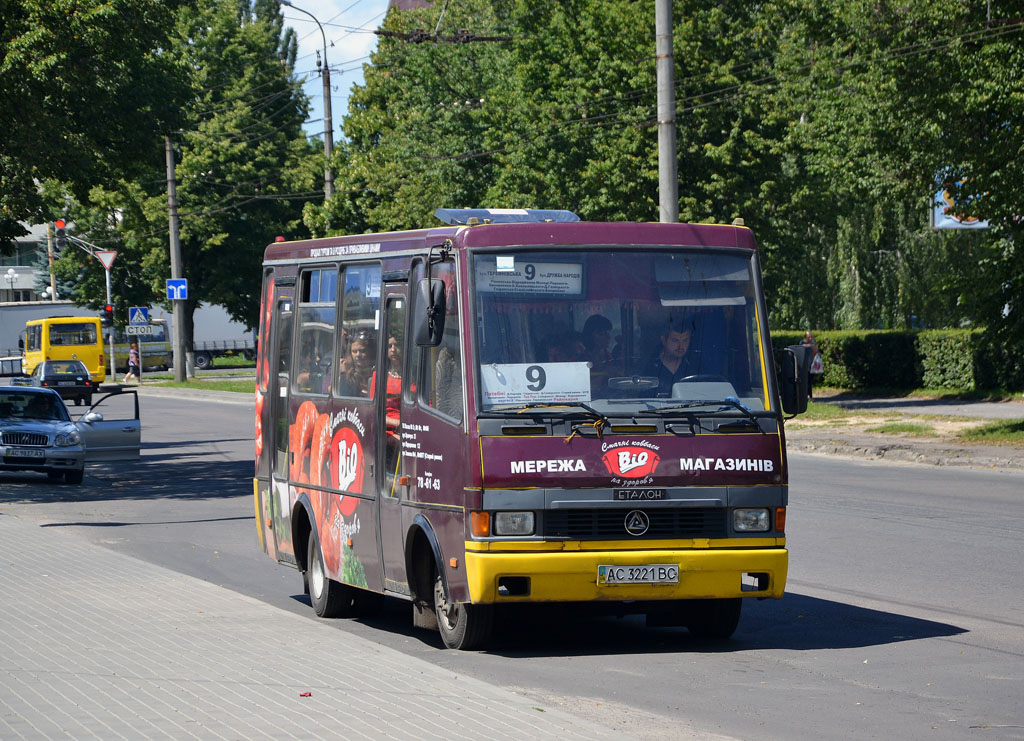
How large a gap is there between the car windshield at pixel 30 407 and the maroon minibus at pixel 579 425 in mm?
15741

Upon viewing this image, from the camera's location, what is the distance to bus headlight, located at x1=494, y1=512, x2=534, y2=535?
8.38 meters

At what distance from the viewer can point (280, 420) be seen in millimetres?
11594

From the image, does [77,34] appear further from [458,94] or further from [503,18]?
[503,18]

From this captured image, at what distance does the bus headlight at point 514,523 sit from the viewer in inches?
330

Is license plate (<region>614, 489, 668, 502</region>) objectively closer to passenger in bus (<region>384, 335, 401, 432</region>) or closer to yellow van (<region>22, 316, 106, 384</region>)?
passenger in bus (<region>384, 335, 401, 432</region>)

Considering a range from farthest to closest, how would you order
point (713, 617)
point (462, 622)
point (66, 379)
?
point (66, 379) → point (713, 617) → point (462, 622)

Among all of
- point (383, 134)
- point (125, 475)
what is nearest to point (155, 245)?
point (383, 134)

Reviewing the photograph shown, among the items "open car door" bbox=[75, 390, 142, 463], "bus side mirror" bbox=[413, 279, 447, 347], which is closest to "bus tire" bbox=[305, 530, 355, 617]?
"bus side mirror" bbox=[413, 279, 447, 347]

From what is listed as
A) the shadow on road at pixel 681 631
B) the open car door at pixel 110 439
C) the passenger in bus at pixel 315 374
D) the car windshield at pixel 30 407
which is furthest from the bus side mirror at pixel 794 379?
the car windshield at pixel 30 407

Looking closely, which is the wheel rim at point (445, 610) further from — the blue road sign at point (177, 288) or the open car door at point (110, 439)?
the blue road sign at point (177, 288)

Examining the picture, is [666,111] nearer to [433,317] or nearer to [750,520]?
[433,317]

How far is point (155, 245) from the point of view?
236 ft

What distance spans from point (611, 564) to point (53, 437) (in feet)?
55.2

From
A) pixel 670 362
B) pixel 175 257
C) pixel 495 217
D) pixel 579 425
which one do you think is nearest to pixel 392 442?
pixel 579 425
